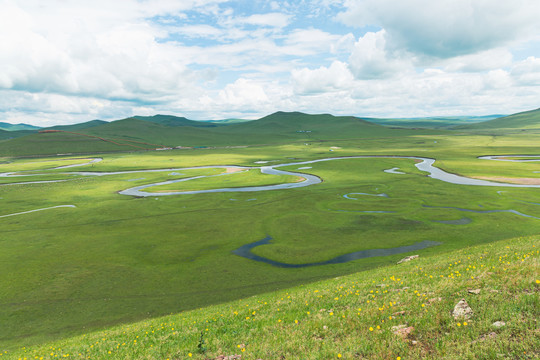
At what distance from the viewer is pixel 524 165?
121 meters

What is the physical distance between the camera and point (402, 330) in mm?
11703

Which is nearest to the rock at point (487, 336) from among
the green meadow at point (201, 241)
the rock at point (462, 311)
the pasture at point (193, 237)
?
the green meadow at point (201, 241)

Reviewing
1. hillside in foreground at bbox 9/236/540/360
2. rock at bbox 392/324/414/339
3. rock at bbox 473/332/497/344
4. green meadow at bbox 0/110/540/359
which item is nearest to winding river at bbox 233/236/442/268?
green meadow at bbox 0/110/540/359

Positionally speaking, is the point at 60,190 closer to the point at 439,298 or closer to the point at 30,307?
the point at 30,307

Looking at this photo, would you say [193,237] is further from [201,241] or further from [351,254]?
[351,254]

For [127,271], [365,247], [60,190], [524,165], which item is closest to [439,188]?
[365,247]

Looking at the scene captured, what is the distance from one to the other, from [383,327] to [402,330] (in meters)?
0.83

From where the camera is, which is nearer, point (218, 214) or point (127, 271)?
point (127, 271)

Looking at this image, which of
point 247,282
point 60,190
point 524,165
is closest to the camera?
point 247,282

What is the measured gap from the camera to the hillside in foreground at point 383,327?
10289mm

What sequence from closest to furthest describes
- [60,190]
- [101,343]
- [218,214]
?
[101,343]
[218,214]
[60,190]

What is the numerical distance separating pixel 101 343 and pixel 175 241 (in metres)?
34.0

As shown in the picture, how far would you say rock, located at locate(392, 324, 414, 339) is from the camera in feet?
37.2

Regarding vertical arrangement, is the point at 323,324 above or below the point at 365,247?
above
